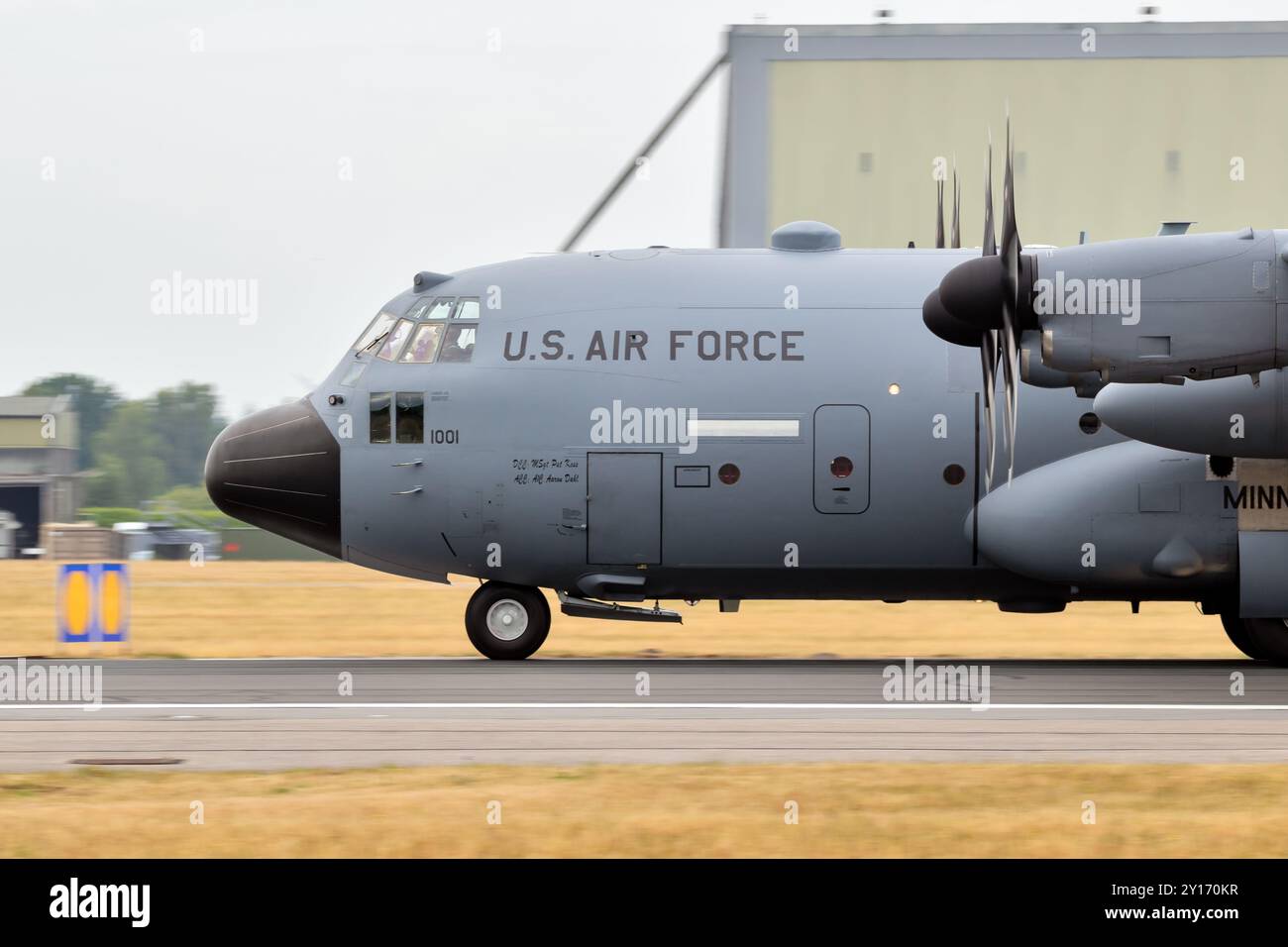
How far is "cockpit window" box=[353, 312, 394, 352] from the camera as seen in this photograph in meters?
17.8

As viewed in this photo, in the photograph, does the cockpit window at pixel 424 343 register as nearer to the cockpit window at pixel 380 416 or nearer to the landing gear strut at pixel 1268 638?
the cockpit window at pixel 380 416

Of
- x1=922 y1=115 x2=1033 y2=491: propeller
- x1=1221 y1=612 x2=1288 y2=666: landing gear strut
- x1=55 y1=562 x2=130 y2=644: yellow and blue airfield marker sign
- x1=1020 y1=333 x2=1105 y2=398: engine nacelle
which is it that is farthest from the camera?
x1=55 y1=562 x2=130 y2=644: yellow and blue airfield marker sign

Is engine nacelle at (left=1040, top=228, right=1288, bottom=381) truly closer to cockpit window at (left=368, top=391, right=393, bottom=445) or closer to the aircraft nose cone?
cockpit window at (left=368, top=391, right=393, bottom=445)

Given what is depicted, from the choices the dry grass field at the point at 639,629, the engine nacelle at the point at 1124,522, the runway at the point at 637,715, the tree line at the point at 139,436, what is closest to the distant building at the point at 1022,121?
the dry grass field at the point at 639,629

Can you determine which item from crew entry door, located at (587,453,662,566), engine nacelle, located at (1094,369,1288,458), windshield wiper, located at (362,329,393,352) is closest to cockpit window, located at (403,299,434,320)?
windshield wiper, located at (362,329,393,352)

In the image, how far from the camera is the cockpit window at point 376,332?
58.4 ft

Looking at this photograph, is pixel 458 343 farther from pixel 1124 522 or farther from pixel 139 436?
pixel 139 436

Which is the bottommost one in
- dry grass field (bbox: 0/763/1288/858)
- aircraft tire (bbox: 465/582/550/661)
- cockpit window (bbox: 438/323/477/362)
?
dry grass field (bbox: 0/763/1288/858)

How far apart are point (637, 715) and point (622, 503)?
4.42 metres

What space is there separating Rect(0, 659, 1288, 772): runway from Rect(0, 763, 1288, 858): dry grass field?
2.16 ft

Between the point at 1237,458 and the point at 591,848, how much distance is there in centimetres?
1073

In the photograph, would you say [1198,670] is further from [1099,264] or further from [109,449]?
[109,449]

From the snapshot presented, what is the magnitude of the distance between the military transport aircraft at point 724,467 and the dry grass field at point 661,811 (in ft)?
21.5

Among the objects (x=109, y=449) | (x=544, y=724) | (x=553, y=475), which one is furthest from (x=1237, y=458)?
(x=109, y=449)
